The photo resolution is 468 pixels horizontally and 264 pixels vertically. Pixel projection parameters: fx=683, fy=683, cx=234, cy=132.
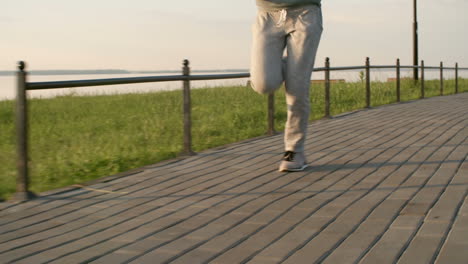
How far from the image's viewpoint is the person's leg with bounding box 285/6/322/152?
18.8 feet

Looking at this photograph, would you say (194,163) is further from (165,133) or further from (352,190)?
(165,133)

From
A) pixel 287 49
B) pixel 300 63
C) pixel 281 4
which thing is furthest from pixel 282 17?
pixel 300 63

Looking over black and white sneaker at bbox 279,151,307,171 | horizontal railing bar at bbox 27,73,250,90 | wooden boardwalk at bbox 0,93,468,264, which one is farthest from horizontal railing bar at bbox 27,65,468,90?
black and white sneaker at bbox 279,151,307,171

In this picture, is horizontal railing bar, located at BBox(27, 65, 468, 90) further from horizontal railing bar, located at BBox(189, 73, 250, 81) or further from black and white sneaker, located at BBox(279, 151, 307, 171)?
black and white sneaker, located at BBox(279, 151, 307, 171)

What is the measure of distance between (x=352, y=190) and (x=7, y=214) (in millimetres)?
2479

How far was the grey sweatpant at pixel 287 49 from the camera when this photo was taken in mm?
5740

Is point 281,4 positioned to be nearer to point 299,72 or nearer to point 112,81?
point 299,72

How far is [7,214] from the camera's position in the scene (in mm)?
4594

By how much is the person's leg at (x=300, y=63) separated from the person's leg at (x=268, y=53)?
10 cm

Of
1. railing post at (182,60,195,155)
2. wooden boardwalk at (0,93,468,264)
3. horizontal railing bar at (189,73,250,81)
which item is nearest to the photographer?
wooden boardwalk at (0,93,468,264)

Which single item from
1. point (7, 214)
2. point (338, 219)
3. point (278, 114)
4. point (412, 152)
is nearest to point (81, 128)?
point (278, 114)

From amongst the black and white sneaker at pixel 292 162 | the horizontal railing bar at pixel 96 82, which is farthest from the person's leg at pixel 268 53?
the horizontal railing bar at pixel 96 82

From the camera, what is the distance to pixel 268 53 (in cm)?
578

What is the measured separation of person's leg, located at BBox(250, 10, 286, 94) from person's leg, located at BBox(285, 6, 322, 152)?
0.32 feet
